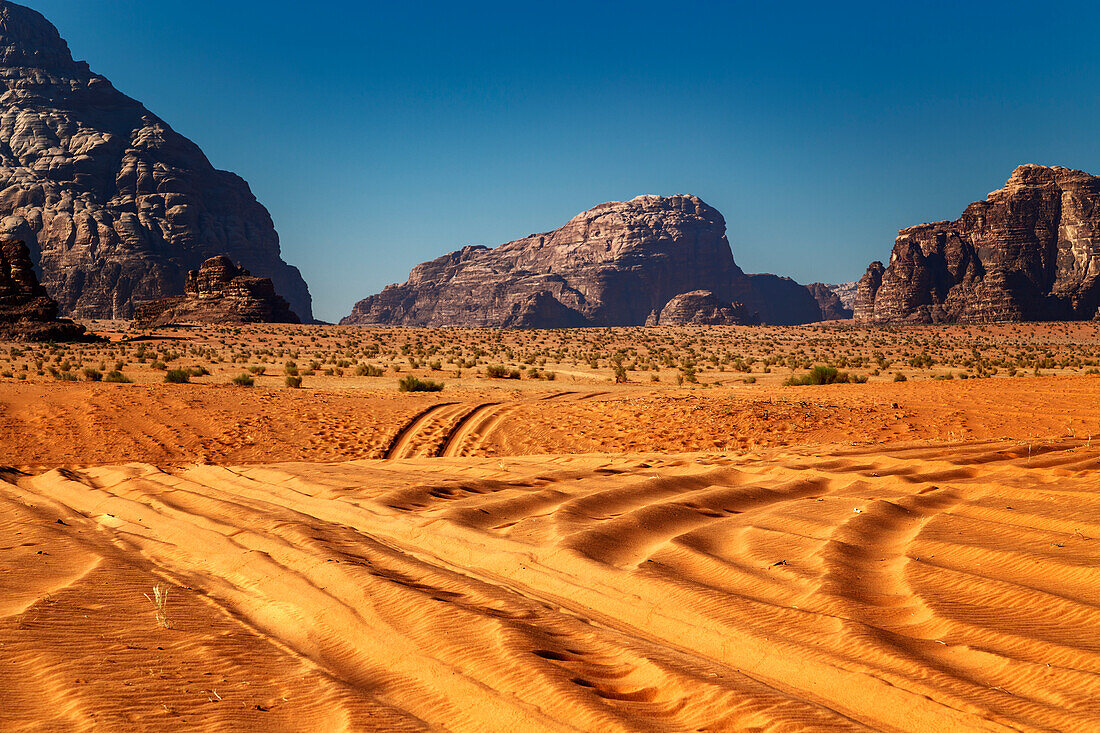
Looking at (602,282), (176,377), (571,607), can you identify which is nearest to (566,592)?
(571,607)

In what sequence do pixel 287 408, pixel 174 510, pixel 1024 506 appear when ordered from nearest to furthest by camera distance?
pixel 1024 506 → pixel 174 510 → pixel 287 408

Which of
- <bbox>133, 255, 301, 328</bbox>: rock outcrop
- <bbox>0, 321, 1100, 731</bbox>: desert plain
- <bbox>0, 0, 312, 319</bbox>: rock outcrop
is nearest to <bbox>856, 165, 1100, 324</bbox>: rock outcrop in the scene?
<bbox>133, 255, 301, 328</bbox>: rock outcrop

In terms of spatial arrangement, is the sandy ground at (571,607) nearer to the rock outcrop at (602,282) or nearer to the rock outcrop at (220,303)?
the rock outcrop at (220,303)

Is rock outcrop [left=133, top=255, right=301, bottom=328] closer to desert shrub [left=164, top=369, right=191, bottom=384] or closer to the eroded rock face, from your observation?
desert shrub [left=164, top=369, right=191, bottom=384]

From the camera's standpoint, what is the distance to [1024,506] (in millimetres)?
5562

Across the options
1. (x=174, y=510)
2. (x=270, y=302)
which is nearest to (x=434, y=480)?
(x=174, y=510)

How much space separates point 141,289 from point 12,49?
202 ft

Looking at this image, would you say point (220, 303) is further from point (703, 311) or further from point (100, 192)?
point (703, 311)

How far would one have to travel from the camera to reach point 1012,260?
99.5 metres

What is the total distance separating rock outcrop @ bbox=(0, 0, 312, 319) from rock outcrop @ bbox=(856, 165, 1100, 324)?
361ft

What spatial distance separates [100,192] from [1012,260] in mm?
139234

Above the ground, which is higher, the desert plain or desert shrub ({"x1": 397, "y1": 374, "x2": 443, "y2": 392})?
Answer: desert shrub ({"x1": 397, "y1": 374, "x2": 443, "y2": 392})

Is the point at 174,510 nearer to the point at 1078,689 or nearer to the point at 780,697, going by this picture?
the point at 780,697

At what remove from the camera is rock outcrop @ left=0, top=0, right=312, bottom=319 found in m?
107
